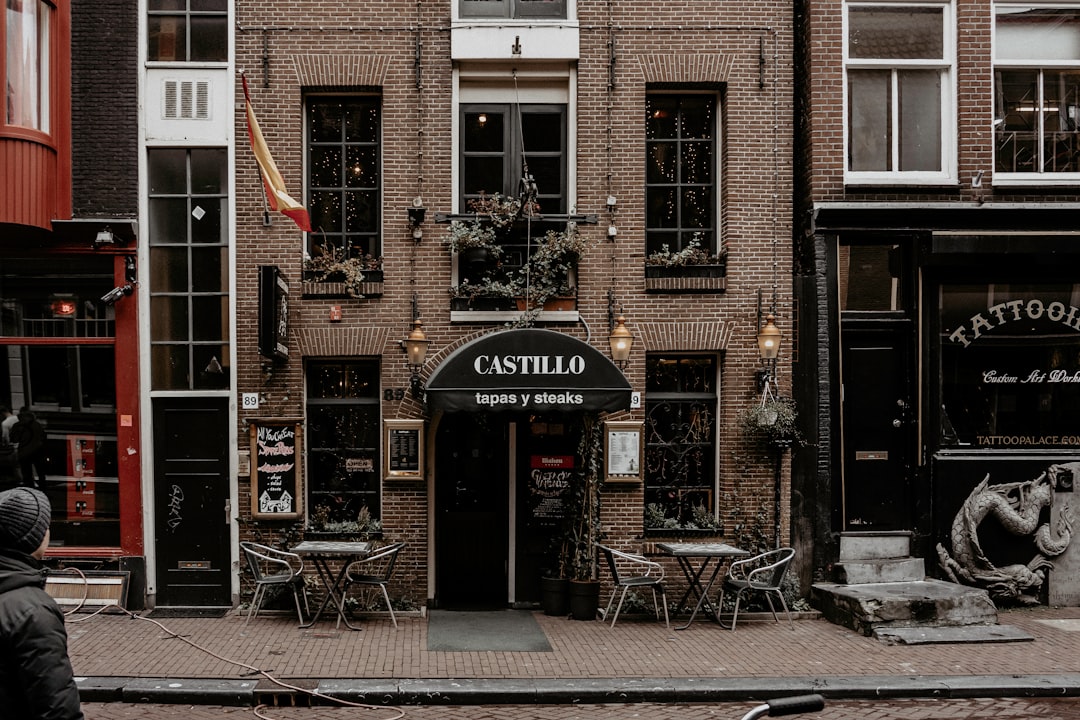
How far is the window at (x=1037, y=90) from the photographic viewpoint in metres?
12.4

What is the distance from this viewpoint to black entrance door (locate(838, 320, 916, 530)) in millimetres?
12031

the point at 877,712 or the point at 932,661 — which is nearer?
the point at 877,712

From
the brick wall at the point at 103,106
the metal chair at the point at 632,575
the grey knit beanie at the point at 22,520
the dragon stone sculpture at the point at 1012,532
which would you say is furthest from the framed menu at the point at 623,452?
the grey knit beanie at the point at 22,520

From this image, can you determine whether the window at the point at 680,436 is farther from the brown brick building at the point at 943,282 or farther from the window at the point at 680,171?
the window at the point at 680,171

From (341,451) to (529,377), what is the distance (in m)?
3.02

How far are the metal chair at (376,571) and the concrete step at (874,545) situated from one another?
19.0 ft

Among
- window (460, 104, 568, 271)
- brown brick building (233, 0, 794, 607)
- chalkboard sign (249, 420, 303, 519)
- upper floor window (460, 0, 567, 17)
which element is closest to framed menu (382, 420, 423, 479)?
brown brick building (233, 0, 794, 607)

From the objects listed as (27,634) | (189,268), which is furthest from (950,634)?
(189,268)

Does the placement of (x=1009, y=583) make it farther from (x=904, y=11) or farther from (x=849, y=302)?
(x=904, y=11)

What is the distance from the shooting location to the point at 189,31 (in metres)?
11.7

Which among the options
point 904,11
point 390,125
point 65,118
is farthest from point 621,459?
point 65,118

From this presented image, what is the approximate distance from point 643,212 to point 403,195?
314 centimetres

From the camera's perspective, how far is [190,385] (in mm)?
11633

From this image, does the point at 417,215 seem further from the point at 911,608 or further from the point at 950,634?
the point at 950,634
